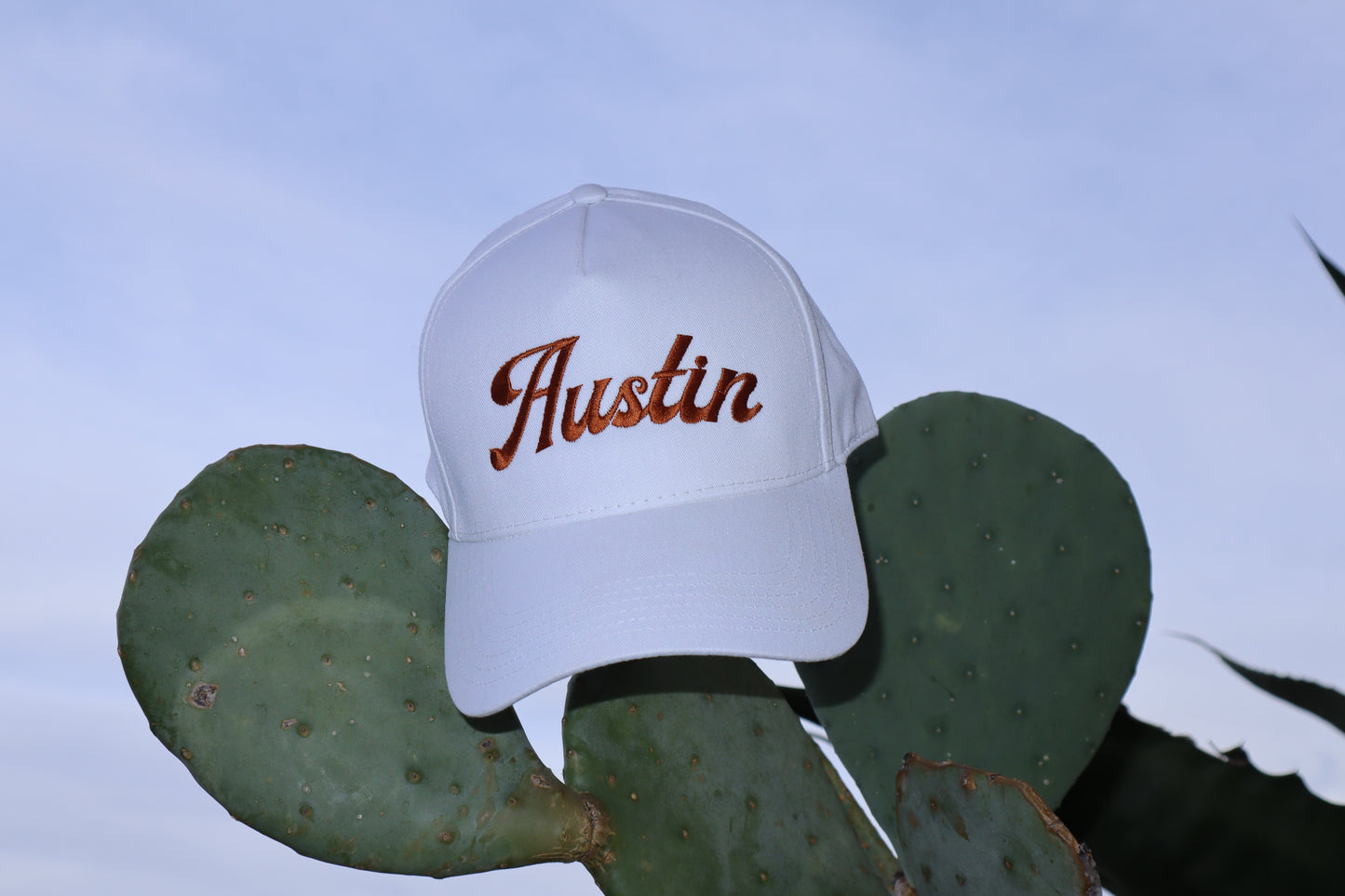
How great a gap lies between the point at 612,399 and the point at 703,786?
391mm

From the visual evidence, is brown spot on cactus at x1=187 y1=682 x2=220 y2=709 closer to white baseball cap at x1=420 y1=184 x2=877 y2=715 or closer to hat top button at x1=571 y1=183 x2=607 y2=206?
white baseball cap at x1=420 y1=184 x2=877 y2=715

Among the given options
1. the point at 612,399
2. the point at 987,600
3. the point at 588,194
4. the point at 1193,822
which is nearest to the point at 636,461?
the point at 612,399

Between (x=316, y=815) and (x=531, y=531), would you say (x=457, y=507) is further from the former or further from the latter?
(x=316, y=815)

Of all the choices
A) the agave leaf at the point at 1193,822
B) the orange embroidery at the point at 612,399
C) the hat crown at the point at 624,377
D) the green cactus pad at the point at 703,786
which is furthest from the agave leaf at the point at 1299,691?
the orange embroidery at the point at 612,399

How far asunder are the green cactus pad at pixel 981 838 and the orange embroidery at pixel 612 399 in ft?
1.01

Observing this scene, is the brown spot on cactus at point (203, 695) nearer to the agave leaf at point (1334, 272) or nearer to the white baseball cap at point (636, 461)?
the white baseball cap at point (636, 461)

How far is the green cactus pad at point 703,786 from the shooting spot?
3.38ft

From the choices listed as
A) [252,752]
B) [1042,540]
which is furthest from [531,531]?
[1042,540]

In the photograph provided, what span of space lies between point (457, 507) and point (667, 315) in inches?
9.7

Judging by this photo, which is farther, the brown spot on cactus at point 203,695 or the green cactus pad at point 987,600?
the green cactus pad at point 987,600

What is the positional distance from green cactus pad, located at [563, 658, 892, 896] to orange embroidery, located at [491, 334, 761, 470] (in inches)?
10.5

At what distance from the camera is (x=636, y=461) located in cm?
90

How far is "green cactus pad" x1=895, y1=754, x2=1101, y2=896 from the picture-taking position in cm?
80

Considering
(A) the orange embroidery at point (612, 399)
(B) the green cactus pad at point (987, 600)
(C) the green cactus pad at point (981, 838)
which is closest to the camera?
(C) the green cactus pad at point (981, 838)
